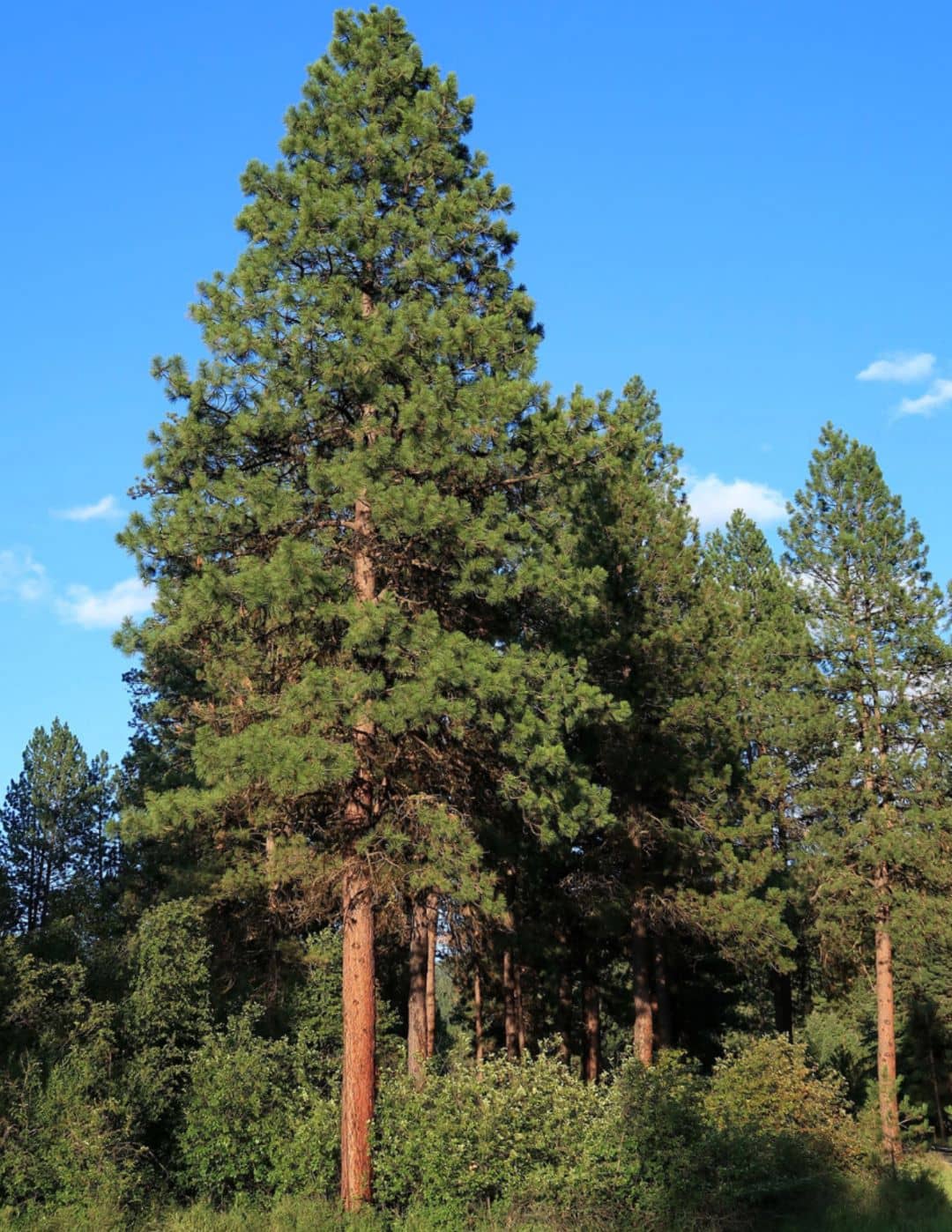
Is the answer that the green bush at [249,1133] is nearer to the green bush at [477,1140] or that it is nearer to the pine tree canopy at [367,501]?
the green bush at [477,1140]

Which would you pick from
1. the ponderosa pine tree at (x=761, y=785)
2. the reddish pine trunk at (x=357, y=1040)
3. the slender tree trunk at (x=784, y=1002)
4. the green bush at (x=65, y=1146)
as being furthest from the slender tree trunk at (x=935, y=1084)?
the green bush at (x=65, y=1146)

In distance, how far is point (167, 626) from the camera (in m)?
14.9

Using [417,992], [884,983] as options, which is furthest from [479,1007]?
[884,983]

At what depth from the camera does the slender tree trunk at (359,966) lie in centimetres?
1361

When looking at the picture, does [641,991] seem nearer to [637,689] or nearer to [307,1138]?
[637,689]

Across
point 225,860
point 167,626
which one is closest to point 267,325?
point 167,626

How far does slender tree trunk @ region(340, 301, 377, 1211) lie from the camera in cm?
1361

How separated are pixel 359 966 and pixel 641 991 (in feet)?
39.0

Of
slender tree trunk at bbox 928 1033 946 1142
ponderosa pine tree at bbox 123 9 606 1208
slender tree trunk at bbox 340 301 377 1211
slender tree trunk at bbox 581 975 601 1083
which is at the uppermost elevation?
ponderosa pine tree at bbox 123 9 606 1208

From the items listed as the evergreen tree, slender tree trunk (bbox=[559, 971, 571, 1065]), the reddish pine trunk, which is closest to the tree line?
the reddish pine trunk

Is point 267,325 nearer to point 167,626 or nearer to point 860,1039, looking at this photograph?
point 167,626

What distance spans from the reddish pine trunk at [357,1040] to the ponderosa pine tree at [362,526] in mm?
33

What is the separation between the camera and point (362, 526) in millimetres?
15352

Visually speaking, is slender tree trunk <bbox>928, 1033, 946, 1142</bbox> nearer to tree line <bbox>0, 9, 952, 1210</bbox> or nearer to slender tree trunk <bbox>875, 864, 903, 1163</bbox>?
slender tree trunk <bbox>875, 864, 903, 1163</bbox>
